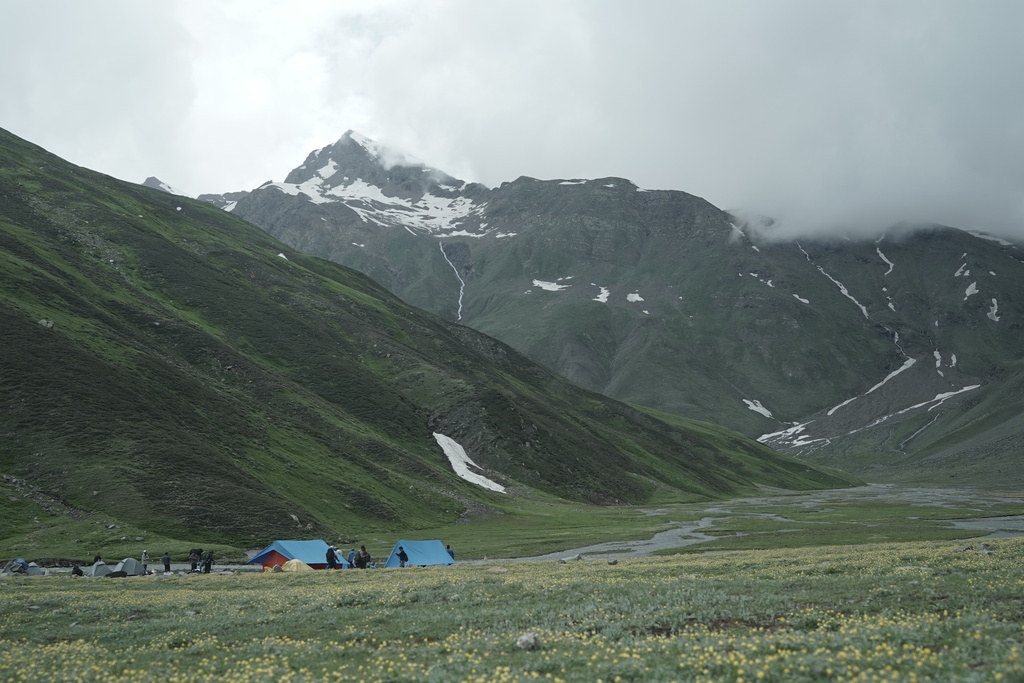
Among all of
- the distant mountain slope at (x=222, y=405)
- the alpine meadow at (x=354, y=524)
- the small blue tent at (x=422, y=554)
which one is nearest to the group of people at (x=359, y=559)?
the small blue tent at (x=422, y=554)

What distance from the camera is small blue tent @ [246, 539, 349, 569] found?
63.6 metres

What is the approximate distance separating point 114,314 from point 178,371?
26672 millimetres

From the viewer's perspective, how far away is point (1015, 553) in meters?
37.2

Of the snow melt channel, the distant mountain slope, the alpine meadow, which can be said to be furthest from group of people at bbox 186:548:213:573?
the snow melt channel

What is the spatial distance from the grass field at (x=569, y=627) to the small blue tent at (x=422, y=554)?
22844mm

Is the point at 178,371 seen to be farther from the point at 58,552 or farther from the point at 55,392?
the point at 58,552

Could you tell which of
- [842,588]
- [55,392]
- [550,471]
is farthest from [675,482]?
[842,588]

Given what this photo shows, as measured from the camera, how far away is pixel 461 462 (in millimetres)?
145125

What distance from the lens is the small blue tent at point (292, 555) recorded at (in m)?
63.6

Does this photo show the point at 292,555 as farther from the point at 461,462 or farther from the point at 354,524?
the point at 461,462

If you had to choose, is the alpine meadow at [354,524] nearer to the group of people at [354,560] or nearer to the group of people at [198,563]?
the group of people at [198,563]

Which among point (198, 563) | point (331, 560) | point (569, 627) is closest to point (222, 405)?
point (198, 563)

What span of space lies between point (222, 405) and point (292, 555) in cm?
5571

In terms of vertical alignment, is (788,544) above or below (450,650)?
below
